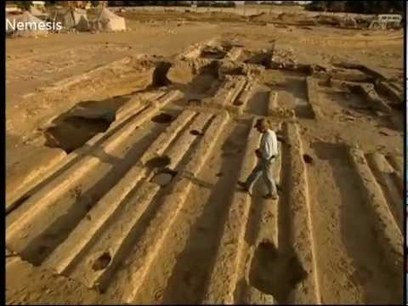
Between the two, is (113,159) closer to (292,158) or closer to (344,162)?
(292,158)

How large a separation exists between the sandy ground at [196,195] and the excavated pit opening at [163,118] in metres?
0.03

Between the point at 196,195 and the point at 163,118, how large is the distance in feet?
11.8

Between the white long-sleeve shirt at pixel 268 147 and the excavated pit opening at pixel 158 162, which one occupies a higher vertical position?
the white long-sleeve shirt at pixel 268 147

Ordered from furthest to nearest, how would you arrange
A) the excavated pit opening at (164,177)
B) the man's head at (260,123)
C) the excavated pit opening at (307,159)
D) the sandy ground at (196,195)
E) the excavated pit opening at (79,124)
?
the excavated pit opening at (79,124)
the man's head at (260,123)
the excavated pit opening at (307,159)
the excavated pit opening at (164,177)
the sandy ground at (196,195)

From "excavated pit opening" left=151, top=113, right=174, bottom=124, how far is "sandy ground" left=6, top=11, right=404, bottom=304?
3 centimetres

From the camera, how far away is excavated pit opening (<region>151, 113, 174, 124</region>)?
375 inches

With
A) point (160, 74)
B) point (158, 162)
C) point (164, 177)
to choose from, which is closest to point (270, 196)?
point (164, 177)

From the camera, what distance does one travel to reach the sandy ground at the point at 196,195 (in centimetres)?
475

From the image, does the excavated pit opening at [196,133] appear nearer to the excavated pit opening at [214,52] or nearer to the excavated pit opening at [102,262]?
the excavated pit opening at [102,262]

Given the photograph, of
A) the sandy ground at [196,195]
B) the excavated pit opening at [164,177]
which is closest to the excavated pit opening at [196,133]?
the sandy ground at [196,195]

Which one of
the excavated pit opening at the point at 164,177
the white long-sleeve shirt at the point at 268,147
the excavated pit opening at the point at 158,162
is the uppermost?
the white long-sleeve shirt at the point at 268,147

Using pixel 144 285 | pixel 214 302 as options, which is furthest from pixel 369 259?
pixel 144 285

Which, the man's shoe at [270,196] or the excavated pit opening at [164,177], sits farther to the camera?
the excavated pit opening at [164,177]

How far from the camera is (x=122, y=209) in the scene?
19.5ft
